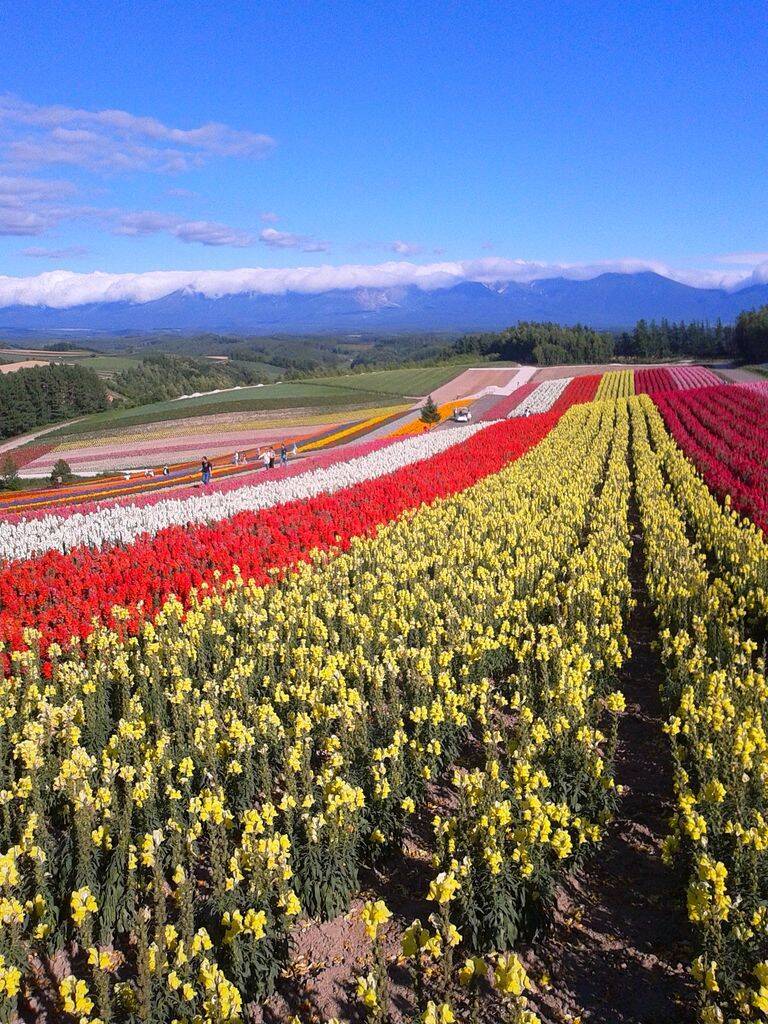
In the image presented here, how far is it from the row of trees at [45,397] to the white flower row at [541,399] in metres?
63.1

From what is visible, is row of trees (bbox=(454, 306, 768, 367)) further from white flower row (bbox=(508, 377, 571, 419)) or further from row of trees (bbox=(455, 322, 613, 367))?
white flower row (bbox=(508, 377, 571, 419))

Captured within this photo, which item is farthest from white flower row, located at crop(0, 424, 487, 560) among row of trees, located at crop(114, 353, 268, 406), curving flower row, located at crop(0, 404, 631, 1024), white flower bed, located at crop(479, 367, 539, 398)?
row of trees, located at crop(114, 353, 268, 406)

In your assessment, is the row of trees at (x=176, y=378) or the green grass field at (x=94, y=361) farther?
the green grass field at (x=94, y=361)

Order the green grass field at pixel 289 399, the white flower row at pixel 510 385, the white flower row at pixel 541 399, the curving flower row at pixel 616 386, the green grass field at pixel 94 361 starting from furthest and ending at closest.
A: the green grass field at pixel 94 361 → the white flower row at pixel 510 385 → the green grass field at pixel 289 399 → the curving flower row at pixel 616 386 → the white flower row at pixel 541 399

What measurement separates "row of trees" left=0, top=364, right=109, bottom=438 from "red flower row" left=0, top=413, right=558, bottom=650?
78.7 metres

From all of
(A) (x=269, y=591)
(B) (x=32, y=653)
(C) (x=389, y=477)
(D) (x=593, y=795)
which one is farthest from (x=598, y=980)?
(C) (x=389, y=477)

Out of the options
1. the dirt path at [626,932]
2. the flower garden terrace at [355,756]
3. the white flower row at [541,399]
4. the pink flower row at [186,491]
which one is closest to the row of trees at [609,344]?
the white flower row at [541,399]

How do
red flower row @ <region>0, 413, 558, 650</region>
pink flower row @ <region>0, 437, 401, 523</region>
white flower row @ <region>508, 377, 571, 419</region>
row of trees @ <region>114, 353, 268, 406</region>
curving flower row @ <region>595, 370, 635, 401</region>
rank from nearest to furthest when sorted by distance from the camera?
red flower row @ <region>0, 413, 558, 650</region> < pink flower row @ <region>0, 437, 401, 523</region> < white flower row @ <region>508, 377, 571, 419</region> < curving flower row @ <region>595, 370, 635, 401</region> < row of trees @ <region>114, 353, 268, 406</region>

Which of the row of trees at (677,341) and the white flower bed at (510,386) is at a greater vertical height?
the row of trees at (677,341)

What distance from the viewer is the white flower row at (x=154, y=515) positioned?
53.7 feet

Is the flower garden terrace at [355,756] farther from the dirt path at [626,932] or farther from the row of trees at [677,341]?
the row of trees at [677,341]

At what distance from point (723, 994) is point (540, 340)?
404 feet

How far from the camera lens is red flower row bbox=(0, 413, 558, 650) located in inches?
463

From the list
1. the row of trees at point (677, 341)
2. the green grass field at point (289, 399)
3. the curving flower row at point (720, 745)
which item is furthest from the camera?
the row of trees at point (677, 341)
